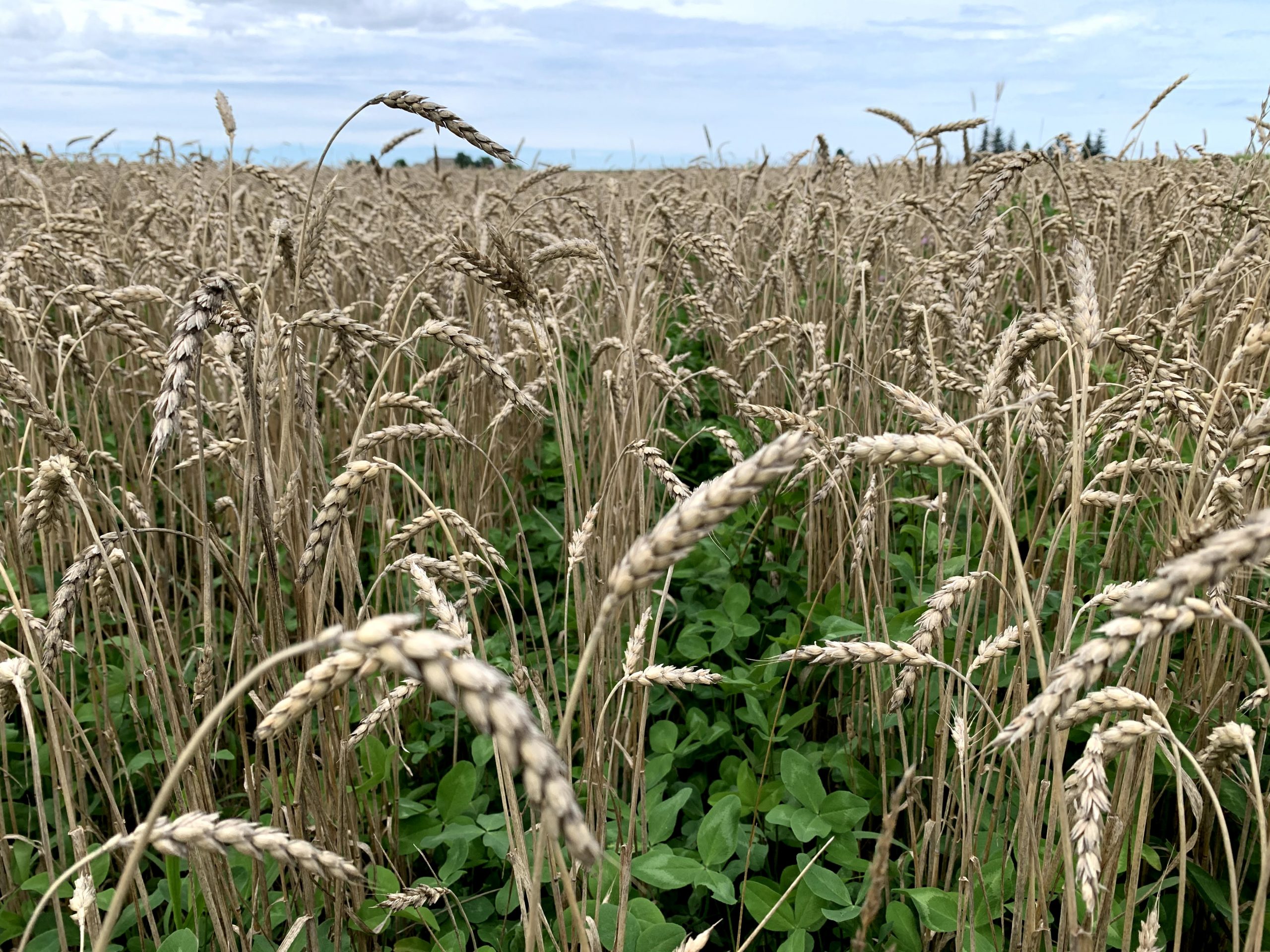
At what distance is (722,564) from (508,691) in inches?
86.6

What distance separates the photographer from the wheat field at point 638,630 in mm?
1087

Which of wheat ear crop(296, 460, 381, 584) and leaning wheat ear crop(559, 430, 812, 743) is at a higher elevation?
leaning wheat ear crop(559, 430, 812, 743)

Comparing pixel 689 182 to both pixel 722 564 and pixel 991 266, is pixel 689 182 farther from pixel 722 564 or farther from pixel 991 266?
pixel 722 564

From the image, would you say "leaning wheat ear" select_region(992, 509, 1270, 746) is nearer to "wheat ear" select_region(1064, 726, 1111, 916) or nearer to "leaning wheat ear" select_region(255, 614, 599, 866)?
"wheat ear" select_region(1064, 726, 1111, 916)

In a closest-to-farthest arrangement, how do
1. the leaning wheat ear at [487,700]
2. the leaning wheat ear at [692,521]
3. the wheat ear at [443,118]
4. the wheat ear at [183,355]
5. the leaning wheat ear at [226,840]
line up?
the leaning wheat ear at [487,700], the leaning wheat ear at [692,521], the leaning wheat ear at [226,840], the wheat ear at [183,355], the wheat ear at [443,118]

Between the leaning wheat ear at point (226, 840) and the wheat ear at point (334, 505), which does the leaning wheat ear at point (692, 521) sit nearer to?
the leaning wheat ear at point (226, 840)

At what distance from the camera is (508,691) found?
0.56 metres

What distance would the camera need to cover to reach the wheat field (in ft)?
3.57

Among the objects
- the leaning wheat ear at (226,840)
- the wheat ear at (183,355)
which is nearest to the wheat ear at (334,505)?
the wheat ear at (183,355)

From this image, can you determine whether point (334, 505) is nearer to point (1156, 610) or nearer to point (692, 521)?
point (692, 521)

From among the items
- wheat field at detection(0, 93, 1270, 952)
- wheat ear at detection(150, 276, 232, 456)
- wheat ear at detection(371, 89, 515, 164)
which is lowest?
wheat field at detection(0, 93, 1270, 952)

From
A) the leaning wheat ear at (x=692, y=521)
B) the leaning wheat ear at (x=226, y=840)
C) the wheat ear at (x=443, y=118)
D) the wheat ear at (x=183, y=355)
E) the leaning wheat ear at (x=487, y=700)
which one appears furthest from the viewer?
the wheat ear at (x=443, y=118)

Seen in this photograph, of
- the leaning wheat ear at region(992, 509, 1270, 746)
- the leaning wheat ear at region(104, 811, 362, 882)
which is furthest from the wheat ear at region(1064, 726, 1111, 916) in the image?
the leaning wheat ear at region(104, 811, 362, 882)

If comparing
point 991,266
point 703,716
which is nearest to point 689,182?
point 991,266
